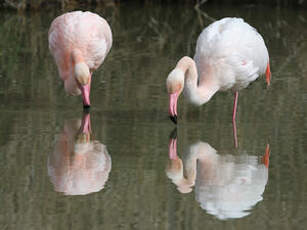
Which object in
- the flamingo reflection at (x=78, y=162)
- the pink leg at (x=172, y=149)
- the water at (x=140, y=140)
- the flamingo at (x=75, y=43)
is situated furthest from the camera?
the flamingo at (x=75, y=43)

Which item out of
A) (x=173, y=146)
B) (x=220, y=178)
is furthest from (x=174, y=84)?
(x=220, y=178)

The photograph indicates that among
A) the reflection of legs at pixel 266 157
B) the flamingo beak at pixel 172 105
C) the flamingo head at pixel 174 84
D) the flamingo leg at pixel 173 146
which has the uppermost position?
the flamingo head at pixel 174 84

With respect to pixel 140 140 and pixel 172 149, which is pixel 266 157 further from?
pixel 140 140

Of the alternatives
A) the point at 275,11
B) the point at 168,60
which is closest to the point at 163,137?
the point at 168,60

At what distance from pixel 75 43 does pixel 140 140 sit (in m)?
2.10

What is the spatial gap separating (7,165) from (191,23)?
31.7 ft

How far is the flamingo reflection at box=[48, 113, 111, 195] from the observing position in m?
6.62

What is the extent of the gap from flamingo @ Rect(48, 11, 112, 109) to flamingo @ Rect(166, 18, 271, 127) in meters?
1.34

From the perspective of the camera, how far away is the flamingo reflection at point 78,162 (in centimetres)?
662

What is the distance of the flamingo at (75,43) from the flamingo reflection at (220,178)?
1.96 metres

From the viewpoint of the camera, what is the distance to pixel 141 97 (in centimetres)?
978

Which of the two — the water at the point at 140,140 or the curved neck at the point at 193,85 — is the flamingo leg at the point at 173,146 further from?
the curved neck at the point at 193,85

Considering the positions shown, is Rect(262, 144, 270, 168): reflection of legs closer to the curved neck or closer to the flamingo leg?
the flamingo leg

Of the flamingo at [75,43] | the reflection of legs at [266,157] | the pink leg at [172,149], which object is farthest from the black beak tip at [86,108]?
the reflection of legs at [266,157]
